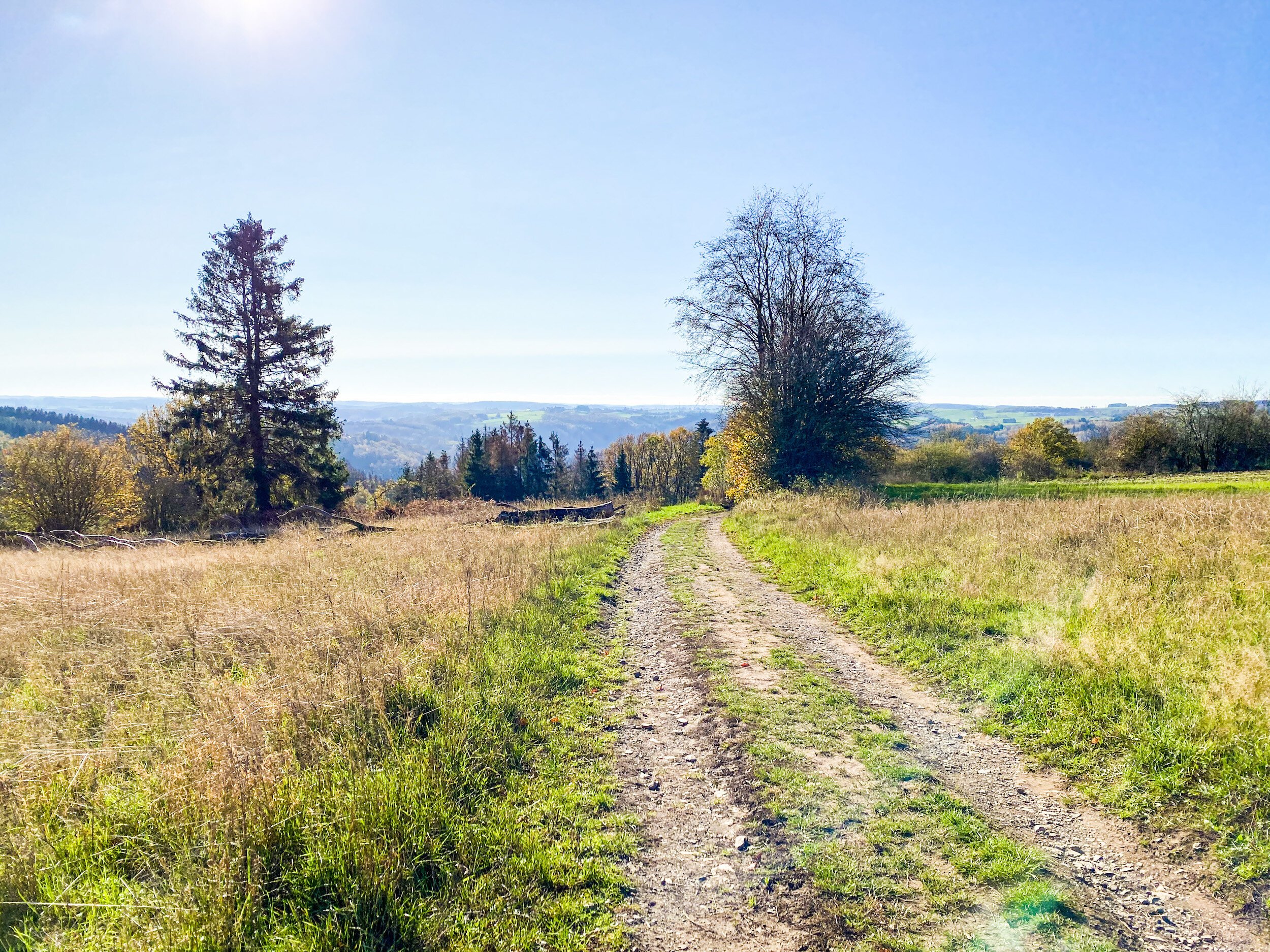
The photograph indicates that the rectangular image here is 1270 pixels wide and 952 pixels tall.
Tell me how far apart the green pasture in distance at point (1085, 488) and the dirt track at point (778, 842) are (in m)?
14.4

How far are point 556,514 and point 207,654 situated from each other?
18.4 meters

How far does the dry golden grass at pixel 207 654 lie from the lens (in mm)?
4105

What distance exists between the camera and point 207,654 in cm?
630

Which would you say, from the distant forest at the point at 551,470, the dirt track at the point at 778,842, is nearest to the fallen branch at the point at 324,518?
the dirt track at the point at 778,842

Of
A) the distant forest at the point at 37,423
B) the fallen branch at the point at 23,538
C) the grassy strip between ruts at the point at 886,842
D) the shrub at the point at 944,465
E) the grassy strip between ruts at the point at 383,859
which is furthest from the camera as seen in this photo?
the distant forest at the point at 37,423

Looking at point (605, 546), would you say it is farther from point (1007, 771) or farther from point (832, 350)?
point (832, 350)

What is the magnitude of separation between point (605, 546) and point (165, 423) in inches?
877

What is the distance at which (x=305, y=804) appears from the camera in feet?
12.8

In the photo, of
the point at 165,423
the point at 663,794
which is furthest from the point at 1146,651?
the point at 165,423

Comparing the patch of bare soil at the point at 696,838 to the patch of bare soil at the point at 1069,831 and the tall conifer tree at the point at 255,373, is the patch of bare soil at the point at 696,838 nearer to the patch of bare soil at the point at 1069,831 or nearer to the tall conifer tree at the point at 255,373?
the patch of bare soil at the point at 1069,831

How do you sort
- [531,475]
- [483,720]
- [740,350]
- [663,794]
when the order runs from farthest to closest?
[531,475]
[740,350]
[483,720]
[663,794]

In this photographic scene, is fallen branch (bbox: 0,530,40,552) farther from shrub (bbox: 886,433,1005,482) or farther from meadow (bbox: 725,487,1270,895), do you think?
shrub (bbox: 886,433,1005,482)

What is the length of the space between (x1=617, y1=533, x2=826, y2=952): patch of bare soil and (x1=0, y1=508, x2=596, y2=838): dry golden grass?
101 inches

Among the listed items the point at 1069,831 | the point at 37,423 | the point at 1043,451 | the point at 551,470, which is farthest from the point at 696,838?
the point at 37,423
